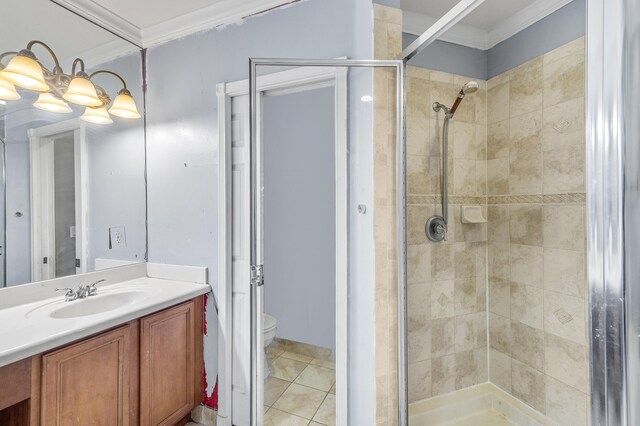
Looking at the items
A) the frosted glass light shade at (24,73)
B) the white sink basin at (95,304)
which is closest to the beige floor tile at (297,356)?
the white sink basin at (95,304)

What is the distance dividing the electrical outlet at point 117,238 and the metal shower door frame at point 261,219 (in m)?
1.06

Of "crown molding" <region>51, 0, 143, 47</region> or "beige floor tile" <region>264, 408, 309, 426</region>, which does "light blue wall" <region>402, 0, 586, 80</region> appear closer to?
"crown molding" <region>51, 0, 143, 47</region>

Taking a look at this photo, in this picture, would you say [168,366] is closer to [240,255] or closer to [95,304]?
[95,304]

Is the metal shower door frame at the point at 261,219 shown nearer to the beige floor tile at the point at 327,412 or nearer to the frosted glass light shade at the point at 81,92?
the beige floor tile at the point at 327,412

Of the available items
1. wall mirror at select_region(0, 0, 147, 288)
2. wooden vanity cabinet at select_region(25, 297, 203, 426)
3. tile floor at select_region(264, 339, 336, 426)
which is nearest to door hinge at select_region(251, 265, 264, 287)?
tile floor at select_region(264, 339, 336, 426)

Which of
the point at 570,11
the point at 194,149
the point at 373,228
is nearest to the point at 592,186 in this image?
the point at 373,228

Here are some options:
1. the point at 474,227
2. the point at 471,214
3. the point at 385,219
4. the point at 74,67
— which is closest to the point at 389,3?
the point at 385,219

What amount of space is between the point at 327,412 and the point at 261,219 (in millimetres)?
951

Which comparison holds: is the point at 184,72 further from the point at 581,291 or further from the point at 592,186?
the point at 581,291

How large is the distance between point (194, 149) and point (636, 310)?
1864 mm

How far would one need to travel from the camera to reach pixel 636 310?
551 millimetres

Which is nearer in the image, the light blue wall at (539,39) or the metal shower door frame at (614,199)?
the metal shower door frame at (614,199)

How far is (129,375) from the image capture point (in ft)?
4.13

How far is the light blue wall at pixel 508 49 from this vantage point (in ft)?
4.27
